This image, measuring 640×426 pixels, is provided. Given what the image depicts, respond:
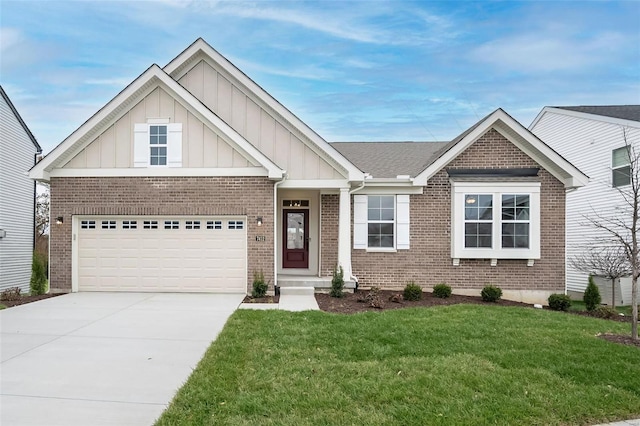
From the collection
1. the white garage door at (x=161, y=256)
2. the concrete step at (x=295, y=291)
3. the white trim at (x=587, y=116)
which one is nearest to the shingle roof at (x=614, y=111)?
the white trim at (x=587, y=116)

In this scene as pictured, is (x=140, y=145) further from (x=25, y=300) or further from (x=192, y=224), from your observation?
(x=25, y=300)

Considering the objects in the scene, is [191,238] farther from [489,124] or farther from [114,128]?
[489,124]

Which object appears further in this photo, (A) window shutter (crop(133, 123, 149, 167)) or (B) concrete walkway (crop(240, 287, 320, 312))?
(A) window shutter (crop(133, 123, 149, 167))

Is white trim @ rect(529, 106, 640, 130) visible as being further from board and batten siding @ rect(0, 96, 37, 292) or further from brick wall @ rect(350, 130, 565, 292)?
board and batten siding @ rect(0, 96, 37, 292)

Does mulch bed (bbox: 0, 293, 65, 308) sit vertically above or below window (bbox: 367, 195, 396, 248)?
below

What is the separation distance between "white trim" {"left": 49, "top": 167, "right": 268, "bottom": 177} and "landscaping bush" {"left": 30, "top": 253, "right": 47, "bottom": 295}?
2.43 metres

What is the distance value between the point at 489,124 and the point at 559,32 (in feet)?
→ 16.1

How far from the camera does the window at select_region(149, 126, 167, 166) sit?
10.7 meters

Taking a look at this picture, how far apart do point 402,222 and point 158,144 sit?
24.5 ft

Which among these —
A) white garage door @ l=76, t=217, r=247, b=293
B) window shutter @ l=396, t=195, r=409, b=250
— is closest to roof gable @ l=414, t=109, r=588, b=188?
window shutter @ l=396, t=195, r=409, b=250

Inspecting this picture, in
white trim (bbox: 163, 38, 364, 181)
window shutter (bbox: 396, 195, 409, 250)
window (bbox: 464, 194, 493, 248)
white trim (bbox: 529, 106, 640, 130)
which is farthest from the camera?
white trim (bbox: 529, 106, 640, 130)

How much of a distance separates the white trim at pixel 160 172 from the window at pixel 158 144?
0.22 metres

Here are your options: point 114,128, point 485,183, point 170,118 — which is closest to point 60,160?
point 114,128

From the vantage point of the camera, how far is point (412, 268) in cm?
1188
